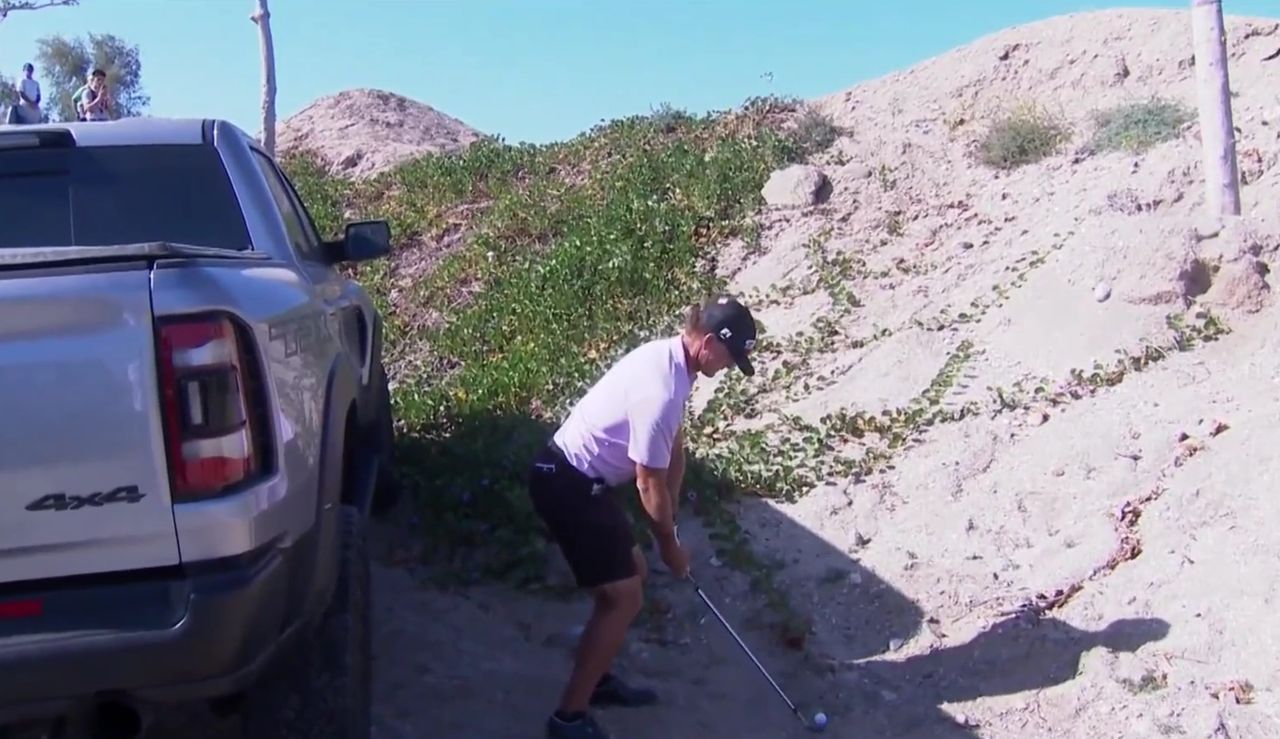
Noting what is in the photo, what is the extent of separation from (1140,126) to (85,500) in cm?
858

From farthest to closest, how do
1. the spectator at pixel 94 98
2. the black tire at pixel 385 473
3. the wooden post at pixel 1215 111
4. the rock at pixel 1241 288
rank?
the spectator at pixel 94 98
the wooden post at pixel 1215 111
the rock at pixel 1241 288
the black tire at pixel 385 473

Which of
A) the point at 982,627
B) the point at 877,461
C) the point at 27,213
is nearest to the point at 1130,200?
the point at 877,461

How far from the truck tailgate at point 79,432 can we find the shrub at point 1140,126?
813 centimetres

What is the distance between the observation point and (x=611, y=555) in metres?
4.38

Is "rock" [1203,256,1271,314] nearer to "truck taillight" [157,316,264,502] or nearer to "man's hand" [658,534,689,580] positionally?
"man's hand" [658,534,689,580]

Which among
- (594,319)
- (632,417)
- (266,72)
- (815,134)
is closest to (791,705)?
(632,417)

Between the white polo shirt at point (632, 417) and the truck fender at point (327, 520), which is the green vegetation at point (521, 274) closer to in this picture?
the white polo shirt at point (632, 417)

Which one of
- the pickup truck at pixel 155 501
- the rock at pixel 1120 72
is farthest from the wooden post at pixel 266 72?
the pickup truck at pixel 155 501

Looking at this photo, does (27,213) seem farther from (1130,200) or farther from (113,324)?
(1130,200)

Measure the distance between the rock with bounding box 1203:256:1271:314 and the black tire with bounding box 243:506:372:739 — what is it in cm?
563

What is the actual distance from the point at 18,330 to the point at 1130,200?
7.36m

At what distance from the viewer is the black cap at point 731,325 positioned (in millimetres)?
4297

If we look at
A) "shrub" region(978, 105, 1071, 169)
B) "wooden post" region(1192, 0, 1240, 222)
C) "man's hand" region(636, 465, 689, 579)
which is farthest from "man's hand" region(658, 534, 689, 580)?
"shrub" region(978, 105, 1071, 169)

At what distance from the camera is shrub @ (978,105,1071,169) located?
10.1 metres
